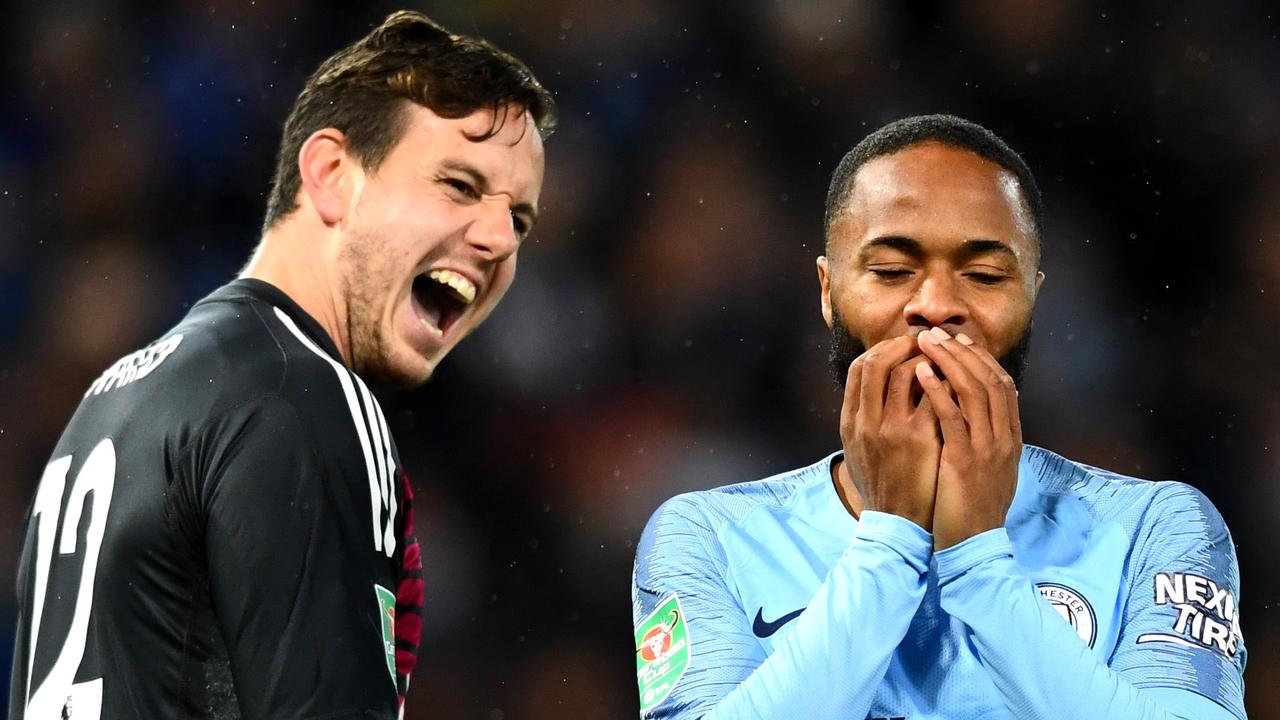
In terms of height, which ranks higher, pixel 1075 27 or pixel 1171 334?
pixel 1075 27

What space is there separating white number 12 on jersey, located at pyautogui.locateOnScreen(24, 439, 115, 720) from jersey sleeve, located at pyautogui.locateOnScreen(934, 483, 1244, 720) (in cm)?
123

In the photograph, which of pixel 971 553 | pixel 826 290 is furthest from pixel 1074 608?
pixel 826 290

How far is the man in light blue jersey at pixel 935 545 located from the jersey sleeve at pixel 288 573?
1.79 feet

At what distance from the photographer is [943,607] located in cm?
205

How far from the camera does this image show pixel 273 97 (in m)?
4.94

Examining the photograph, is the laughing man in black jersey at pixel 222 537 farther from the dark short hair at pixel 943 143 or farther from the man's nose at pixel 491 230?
the dark short hair at pixel 943 143

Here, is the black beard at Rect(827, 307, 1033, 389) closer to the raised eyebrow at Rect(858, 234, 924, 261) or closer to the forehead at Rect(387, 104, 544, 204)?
the raised eyebrow at Rect(858, 234, 924, 261)

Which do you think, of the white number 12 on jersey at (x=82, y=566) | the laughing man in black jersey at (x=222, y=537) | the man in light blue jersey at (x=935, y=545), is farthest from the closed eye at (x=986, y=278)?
the white number 12 on jersey at (x=82, y=566)

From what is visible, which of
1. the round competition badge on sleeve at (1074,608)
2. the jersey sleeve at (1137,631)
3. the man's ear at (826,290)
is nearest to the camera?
the jersey sleeve at (1137,631)

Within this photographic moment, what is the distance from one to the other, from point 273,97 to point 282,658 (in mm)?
3488

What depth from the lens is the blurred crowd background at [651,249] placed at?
451 centimetres

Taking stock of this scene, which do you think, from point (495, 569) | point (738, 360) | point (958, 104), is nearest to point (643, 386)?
point (738, 360)

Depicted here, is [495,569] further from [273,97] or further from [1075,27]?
[1075,27]

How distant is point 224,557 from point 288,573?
0.31 ft
